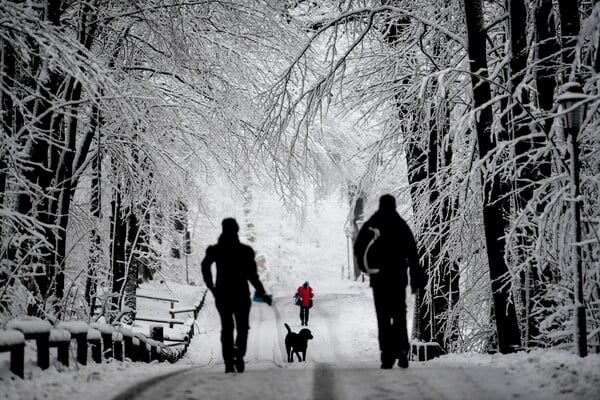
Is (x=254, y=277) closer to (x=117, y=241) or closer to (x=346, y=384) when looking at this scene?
(x=346, y=384)

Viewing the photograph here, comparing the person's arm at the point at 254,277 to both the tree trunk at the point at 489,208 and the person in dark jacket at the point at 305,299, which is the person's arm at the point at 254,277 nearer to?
the tree trunk at the point at 489,208

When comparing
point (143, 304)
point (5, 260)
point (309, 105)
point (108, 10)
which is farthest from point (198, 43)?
point (143, 304)

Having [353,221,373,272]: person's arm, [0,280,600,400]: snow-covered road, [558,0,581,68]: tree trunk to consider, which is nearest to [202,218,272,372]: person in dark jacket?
[0,280,600,400]: snow-covered road

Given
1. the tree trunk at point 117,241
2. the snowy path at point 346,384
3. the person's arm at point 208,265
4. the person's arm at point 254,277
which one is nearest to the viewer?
the snowy path at point 346,384

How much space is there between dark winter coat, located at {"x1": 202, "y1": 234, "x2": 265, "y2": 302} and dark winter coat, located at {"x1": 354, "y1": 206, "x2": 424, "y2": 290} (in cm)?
127

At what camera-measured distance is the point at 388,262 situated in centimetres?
616

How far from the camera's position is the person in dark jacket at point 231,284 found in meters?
6.20

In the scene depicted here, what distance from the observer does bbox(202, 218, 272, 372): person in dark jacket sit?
6199mm

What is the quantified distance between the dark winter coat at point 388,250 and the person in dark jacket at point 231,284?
1.25 metres

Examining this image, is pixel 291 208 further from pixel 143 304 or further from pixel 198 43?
pixel 143 304

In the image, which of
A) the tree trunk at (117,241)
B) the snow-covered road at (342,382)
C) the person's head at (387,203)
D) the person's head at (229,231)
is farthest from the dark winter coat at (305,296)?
the person's head at (387,203)

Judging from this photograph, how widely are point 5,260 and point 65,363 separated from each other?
1557mm

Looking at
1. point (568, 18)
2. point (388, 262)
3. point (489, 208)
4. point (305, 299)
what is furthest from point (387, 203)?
point (305, 299)

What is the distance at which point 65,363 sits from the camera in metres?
6.54
